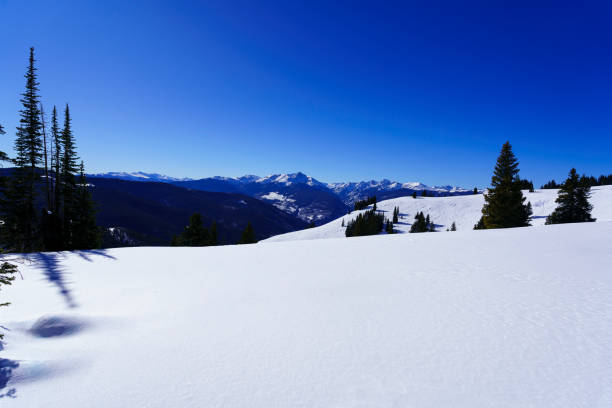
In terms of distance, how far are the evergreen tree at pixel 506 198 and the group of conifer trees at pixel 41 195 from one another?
37548 millimetres

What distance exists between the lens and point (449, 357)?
111 inches

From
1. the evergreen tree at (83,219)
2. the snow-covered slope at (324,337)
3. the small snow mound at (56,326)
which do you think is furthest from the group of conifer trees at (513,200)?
the evergreen tree at (83,219)

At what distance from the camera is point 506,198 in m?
24.4

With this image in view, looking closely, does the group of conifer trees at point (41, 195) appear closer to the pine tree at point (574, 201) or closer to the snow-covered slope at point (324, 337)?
the snow-covered slope at point (324, 337)

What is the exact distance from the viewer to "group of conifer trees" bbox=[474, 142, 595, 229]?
2409 centimetres

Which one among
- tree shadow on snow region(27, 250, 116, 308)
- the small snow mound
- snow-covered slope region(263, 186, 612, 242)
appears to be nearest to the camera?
the small snow mound

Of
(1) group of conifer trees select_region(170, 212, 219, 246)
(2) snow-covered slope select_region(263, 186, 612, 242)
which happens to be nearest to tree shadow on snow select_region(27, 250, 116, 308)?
(1) group of conifer trees select_region(170, 212, 219, 246)

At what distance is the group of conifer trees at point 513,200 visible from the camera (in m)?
24.1

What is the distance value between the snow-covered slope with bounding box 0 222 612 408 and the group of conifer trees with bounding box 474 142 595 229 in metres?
21.0

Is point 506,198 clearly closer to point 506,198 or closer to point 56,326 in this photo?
point 506,198

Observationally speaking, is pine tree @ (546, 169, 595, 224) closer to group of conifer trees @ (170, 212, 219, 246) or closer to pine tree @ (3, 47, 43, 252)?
group of conifer trees @ (170, 212, 219, 246)

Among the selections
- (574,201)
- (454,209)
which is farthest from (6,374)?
(454,209)

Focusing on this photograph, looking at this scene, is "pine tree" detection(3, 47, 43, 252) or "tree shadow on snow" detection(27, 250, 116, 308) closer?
"tree shadow on snow" detection(27, 250, 116, 308)

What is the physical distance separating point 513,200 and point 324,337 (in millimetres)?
29639
